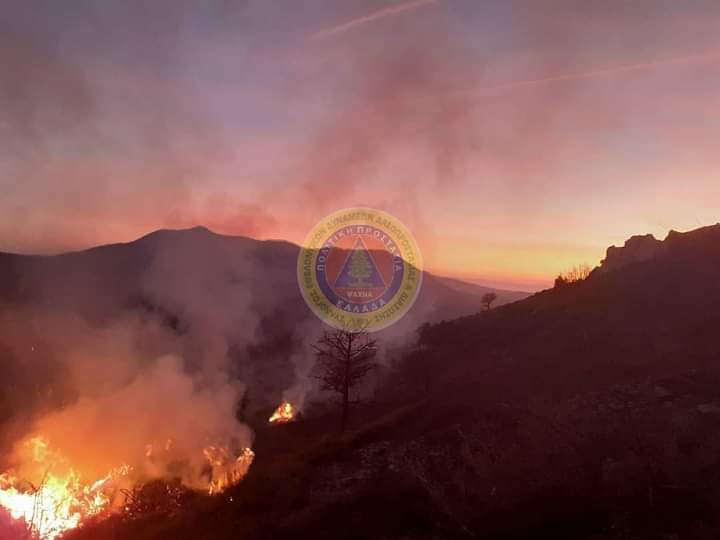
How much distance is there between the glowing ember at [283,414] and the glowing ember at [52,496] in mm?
15250

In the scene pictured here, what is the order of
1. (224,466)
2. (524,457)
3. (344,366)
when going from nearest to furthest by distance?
(524,457)
(224,466)
(344,366)

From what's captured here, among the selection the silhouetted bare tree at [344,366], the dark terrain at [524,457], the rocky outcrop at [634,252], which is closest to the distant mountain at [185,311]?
the silhouetted bare tree at [344,366]

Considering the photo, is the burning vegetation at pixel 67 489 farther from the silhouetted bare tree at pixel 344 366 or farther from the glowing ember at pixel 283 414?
the glowing ember at pixel 283 414

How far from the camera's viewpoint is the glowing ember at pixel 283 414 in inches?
1429

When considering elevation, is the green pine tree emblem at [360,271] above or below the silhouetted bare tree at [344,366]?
above

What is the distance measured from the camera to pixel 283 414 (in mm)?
37094

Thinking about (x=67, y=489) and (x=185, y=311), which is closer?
(x=67, y=489)

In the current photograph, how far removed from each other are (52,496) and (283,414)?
18.5 meters

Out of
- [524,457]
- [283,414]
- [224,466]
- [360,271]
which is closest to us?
[524,457]

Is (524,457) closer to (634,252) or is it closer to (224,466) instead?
(224,466)

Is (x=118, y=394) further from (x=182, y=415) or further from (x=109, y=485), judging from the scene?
(x=109, y=485)

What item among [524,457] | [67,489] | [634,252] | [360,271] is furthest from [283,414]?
[360,271]

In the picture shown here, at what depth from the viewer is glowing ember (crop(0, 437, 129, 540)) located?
18.5 m

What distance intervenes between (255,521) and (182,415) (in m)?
10.2
